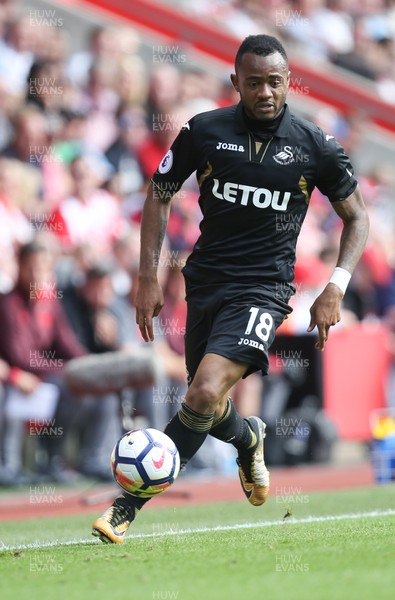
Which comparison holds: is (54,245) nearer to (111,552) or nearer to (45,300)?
(45,300)

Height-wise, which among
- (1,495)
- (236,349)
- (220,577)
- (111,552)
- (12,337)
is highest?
(236,349)

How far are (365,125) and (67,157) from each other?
287 inches

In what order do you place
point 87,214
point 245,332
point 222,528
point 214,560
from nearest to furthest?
1. point 214,560
2. point 245,332
3. point 222,528
4. point 87,214

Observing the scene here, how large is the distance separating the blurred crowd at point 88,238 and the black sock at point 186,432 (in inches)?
132

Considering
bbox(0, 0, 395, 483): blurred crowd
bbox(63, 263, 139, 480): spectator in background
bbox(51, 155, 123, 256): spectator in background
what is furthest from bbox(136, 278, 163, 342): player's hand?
bbox(51, 155, 123, 256): spectator in background

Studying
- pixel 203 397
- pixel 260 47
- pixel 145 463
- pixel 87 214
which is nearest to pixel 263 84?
pixel 260 47

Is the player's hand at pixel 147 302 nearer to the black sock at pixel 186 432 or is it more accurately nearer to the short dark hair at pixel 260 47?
the black sock at pixel 186 432

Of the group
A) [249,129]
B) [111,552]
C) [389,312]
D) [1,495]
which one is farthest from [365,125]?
[111,552]

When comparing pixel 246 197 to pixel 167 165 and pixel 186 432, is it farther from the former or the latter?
pixel 186 432

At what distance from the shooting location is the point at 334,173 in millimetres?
6871

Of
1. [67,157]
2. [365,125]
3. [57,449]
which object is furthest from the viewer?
[365,125]

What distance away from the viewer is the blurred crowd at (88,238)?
1177cm

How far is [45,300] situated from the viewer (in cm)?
1203

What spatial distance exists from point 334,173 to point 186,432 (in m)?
1.72
